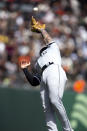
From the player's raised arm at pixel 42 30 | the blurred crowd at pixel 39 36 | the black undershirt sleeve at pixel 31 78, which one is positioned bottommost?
the black undershirt sleeve at pixel 31 78

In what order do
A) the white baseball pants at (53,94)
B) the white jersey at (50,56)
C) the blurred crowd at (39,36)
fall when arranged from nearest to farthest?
the white baseball pants at (53,94)
the white jersey at (50,56)
the blurred crowd at (39,36)

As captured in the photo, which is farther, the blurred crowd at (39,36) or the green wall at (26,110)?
the blurred crowd at (39,36)

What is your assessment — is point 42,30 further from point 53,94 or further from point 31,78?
point 53,94

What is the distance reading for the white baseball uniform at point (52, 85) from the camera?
6.42m

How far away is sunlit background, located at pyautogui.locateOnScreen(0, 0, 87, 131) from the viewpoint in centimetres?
927

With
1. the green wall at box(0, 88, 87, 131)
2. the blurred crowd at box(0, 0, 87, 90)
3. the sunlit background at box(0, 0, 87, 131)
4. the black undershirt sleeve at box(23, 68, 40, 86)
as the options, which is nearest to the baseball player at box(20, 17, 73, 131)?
the black undershirt sleeve at box(23, 68, 40, 86)

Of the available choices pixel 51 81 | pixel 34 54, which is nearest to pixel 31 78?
pixel 51 81

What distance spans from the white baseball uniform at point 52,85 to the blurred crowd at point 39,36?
119 inches

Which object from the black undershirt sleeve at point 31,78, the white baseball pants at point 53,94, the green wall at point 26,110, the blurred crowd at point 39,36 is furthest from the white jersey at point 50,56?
the blurred crowd at point 39,36

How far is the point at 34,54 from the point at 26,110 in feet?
6.27

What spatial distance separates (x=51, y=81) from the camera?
6.41 m

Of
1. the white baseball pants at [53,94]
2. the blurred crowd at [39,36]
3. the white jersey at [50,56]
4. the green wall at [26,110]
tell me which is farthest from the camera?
the blurred crowd at [39,36]

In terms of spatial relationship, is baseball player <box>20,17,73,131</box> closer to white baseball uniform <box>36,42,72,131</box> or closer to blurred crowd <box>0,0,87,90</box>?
white baseball uniform <box>36,42,72,131</box>

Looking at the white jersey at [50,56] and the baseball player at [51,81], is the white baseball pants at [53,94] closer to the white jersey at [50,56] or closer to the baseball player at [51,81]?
the baseball player at [51,81]
